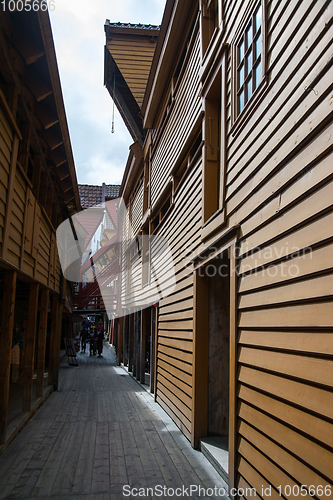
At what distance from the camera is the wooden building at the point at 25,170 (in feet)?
15.2

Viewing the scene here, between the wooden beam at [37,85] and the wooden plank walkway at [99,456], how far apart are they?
5.03 m

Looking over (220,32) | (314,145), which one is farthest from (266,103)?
(220,32)

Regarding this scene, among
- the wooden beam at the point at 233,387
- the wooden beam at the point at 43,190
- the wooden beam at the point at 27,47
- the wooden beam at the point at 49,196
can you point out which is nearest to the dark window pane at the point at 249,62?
the wooden beam at the point at 233,387

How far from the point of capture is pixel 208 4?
556 centimetres

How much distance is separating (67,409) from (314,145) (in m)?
7.14

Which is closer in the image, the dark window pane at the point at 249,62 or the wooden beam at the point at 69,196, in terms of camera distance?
the dark window pane at the point at 249,62

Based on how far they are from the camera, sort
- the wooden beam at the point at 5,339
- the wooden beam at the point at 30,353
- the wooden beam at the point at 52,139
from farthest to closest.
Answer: the wooden beam at the point at 52,139 → the wooden beam at the point at 30,353 → the wooden beam at the point at 5,339

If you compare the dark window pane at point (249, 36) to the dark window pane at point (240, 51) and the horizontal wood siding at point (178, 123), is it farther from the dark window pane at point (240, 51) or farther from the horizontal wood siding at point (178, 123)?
the horizontal wood siding at point (178, 123)

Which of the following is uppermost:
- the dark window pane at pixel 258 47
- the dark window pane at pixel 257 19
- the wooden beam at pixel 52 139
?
the wooden beam at pixel 52 139

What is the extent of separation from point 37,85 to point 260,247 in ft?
15.2

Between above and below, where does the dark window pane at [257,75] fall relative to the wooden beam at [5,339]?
above

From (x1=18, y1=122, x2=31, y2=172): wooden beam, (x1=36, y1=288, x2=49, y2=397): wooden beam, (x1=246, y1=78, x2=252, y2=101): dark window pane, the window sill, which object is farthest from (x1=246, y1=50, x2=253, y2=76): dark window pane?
(x1=36, y1=288, x2=49, y2=397): wooden beam

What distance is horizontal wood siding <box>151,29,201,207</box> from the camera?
20.4ft

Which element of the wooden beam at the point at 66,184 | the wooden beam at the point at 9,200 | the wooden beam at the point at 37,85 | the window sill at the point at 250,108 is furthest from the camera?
the wooden beam at the point at 66,184
